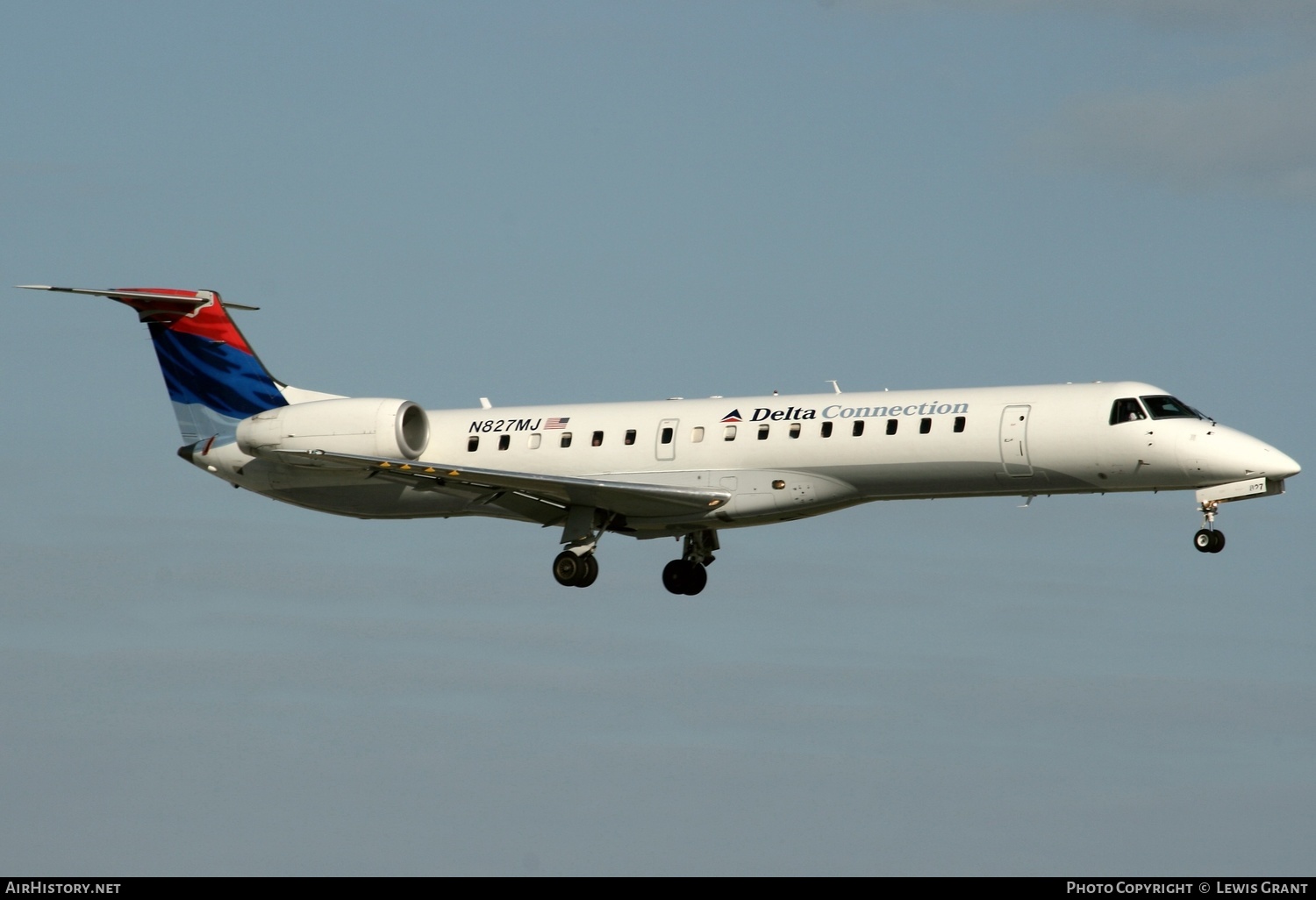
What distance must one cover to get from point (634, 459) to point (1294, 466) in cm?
1221

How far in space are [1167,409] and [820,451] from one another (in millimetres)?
6216

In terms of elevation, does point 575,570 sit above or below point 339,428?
below

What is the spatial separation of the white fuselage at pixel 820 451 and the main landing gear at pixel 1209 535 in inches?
16.4

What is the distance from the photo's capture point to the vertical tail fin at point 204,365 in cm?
4081

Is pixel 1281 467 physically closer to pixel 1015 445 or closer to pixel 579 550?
pixel 1015 445

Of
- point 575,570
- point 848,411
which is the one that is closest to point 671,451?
point 575,570

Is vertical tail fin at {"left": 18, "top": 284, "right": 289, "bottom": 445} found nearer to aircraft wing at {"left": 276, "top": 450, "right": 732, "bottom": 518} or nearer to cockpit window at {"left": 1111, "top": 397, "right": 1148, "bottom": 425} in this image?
aircraft wing at {"left": 276, "top": 450, "right": 732, "bottom": 518}

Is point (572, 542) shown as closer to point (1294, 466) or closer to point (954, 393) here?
point (954, 393)

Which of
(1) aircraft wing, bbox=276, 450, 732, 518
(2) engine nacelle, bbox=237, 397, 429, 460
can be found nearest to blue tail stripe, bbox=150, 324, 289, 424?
(2) engine nacelle, bbox=237, 397, 429, 460

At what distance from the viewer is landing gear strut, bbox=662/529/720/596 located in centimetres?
3984

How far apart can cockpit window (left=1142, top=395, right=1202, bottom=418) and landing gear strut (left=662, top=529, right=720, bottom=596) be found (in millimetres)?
9925

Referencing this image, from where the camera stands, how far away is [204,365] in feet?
134

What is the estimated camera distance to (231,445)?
1576 inches
